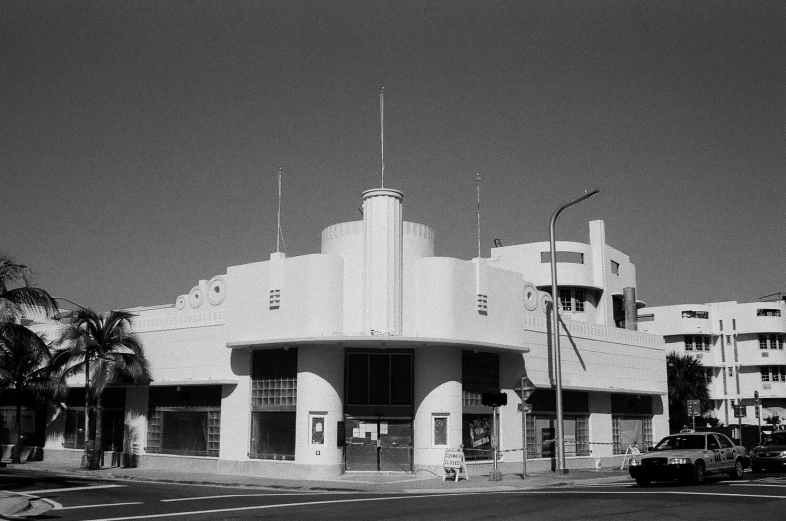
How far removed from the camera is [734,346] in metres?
74.4

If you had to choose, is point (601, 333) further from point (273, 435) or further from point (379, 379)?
point (273, 435)

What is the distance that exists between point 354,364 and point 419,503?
10.9 meters

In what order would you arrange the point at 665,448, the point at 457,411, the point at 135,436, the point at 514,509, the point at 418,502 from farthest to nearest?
the point at 135,436 → the point at 457,411 → the point at 665,448 → the point at 418,502 → the point at 514,509

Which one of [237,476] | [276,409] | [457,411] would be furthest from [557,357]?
[237,476]

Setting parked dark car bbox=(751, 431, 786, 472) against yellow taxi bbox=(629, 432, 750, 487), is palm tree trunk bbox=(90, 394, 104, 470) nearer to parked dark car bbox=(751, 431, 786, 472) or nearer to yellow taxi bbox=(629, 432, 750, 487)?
yellow taxi bbox=(629, 432, 750, 487)

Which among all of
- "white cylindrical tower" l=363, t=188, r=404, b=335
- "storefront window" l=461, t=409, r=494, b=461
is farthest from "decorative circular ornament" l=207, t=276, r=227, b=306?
"storefront window" l=461, t=409, r=494, b=461

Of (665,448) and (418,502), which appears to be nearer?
(418,502)

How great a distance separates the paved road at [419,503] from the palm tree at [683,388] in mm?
34901

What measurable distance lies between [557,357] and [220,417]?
12.8 m

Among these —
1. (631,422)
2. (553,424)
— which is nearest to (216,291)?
(553,424)

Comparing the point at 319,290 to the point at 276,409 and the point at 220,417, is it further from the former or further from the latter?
the point at 220,417

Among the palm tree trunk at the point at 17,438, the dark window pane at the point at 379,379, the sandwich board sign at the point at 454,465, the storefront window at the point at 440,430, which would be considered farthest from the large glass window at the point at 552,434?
the palm tree trunk at the point at 17,438

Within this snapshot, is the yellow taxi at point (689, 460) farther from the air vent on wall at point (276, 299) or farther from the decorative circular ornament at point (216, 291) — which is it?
the decorative circular ornament at point (216, 291)

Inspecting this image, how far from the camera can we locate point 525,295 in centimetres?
3347
